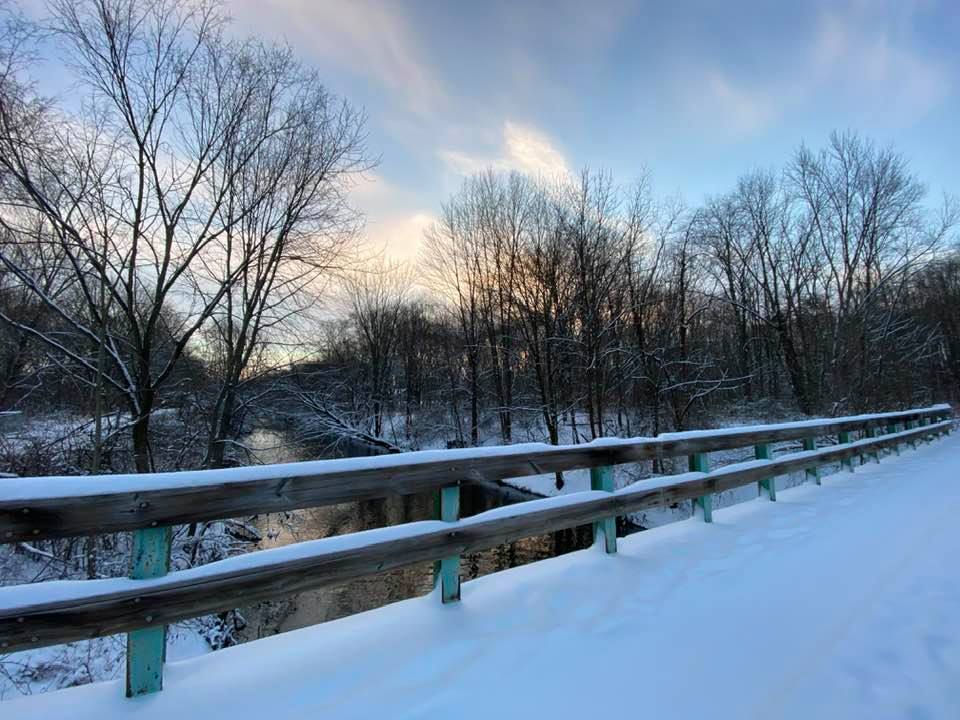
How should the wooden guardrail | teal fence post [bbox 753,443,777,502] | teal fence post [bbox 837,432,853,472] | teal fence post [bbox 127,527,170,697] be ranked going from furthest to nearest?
1. teal fence post [bbox 837,432,853,472]
2. teal fence post [bbox 753,443,777,502]
3. teal fence post [bbox 127,527,170,697]
4. the wooden guardrail

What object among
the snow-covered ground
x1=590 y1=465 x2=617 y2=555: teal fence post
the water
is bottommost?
the water

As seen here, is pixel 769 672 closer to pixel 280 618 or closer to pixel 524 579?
pixel 524 579

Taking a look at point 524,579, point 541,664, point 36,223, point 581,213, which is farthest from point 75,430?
point 581,213

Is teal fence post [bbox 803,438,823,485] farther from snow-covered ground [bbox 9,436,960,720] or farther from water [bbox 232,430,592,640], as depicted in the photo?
water [bbox 232,430,592,640]

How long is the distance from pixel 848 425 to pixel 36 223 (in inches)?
522

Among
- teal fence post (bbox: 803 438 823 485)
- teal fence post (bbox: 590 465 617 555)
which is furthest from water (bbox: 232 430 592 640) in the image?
teal fence post (bbox: 803 438 823 485)

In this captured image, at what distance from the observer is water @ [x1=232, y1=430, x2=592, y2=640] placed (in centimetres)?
860

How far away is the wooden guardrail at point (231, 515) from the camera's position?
1.74m

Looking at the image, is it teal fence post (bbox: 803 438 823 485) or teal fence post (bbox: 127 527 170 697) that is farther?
teal fence post (bbox: 803 438 823 485)

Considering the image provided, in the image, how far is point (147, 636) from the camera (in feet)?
6.44

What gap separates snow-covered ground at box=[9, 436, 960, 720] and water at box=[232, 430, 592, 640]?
2.87 meters

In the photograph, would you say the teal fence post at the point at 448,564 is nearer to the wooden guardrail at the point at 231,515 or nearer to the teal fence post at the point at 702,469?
the wooden guardrail at the point at 231,515

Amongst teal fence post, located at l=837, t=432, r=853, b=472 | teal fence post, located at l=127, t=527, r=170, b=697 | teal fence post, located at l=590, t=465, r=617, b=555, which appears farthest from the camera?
teal fence post, located at l=837, t=432, r=853, b=472

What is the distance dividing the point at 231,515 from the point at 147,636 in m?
0.53
